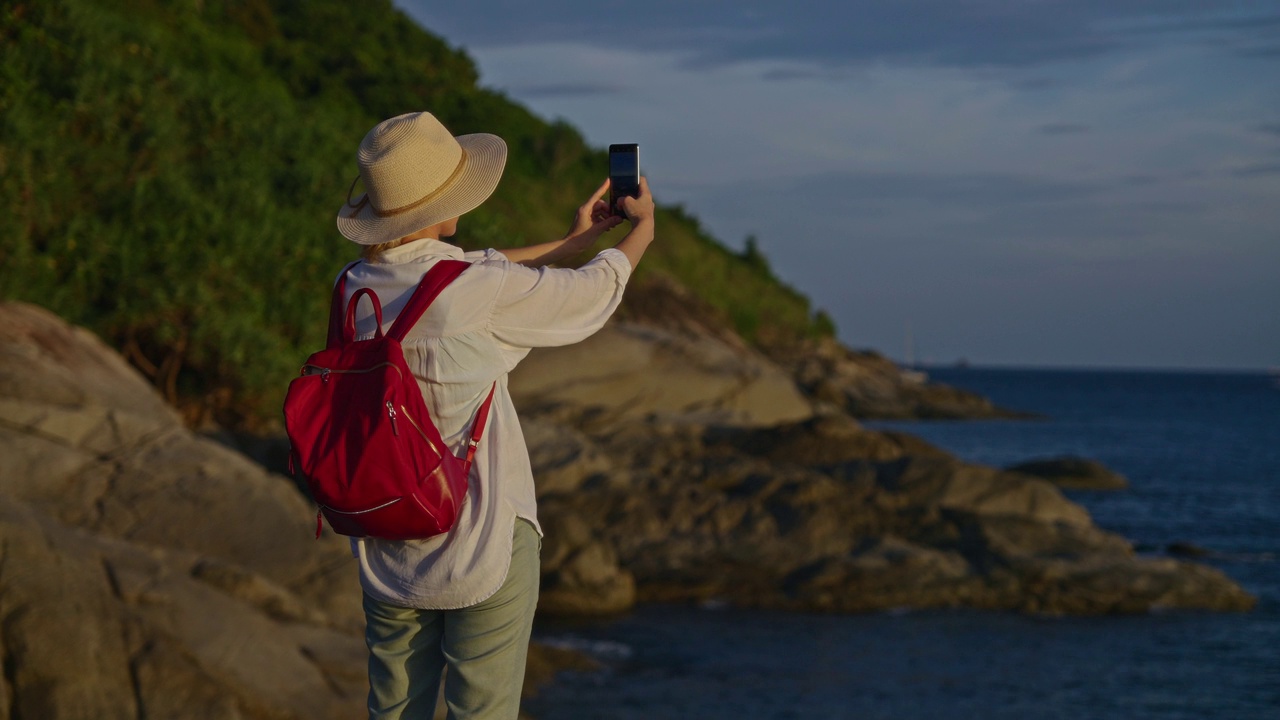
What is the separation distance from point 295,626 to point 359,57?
31294mm

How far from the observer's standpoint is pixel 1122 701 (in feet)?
42.9

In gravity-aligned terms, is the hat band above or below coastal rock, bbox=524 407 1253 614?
above

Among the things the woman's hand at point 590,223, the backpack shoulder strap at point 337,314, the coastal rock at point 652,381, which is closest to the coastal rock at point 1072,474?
the coastal rock at point 652,381

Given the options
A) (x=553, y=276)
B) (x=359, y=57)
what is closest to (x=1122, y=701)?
(x=553, y=276)

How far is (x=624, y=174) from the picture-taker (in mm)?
3188

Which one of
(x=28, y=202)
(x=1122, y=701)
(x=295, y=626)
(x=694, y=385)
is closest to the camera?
(x=295, y=626)

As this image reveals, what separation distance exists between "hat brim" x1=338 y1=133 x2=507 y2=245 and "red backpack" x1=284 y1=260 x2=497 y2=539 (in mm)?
173

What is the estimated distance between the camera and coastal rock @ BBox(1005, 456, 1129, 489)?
105ft

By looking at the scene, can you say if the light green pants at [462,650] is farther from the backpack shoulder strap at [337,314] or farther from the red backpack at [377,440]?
the backpack shoulder strap at [337,314]

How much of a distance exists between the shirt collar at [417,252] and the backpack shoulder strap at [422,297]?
96 mm

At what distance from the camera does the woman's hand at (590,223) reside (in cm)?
Result: 324

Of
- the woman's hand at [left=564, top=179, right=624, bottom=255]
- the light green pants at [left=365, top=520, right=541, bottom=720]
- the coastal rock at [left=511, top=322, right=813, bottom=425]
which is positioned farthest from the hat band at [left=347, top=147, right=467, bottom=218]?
the coastal rock at [left=511, top=322, right=813, bottom=425]

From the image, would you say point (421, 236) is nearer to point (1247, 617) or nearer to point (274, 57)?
point (1247, 617)

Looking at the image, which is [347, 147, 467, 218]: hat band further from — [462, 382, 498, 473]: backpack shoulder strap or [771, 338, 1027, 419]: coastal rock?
[771, 338, 1027, 419]: coastal rock
